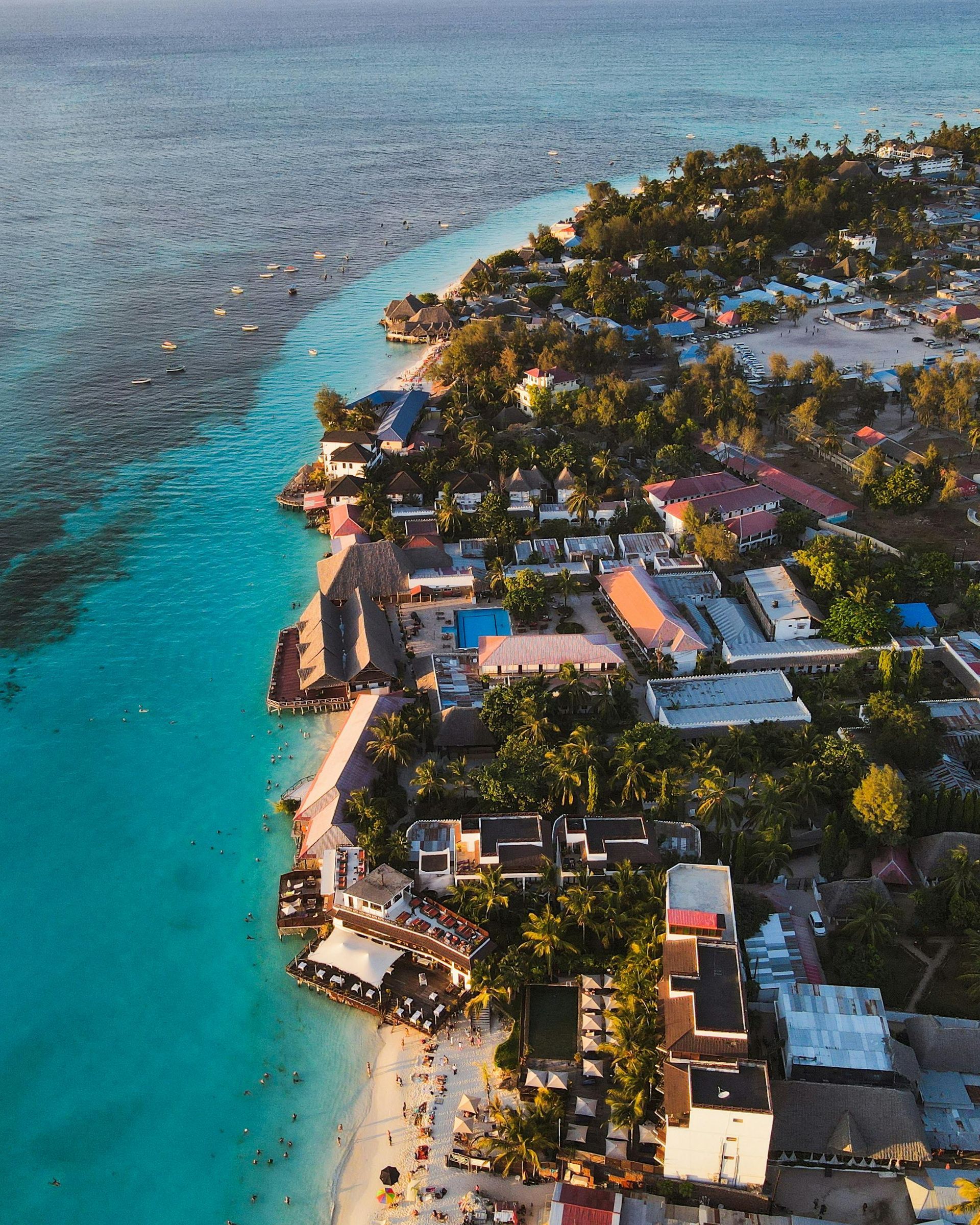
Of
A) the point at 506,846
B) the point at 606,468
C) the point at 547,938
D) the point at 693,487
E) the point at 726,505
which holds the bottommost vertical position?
the point at 547,938

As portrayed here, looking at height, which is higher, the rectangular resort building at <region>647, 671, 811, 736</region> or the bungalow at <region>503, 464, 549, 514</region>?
the bungalow at <region>503, 464, 549, 514</region>

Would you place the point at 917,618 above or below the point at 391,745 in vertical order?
below

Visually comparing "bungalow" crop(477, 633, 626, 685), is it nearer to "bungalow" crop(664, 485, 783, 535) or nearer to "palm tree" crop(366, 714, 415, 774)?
"palm tree" crop(366, 714, 415, 774)

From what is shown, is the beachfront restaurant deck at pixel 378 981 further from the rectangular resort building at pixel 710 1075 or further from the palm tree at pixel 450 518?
the palm tree at pixel 450 518

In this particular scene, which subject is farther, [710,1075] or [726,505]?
[726,505]

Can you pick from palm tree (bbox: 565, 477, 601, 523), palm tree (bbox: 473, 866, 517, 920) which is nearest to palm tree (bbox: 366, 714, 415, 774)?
palm tree (bbox: 473, 866, 517, 920)

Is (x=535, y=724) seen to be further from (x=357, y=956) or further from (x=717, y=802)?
(x=357, y=956)

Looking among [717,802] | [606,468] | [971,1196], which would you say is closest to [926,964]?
[717,802]

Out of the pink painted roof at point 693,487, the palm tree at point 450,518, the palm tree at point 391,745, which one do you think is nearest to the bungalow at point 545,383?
the pink painted roof at point 693,487

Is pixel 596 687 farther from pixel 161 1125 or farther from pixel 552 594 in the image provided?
pixel 161 1125
